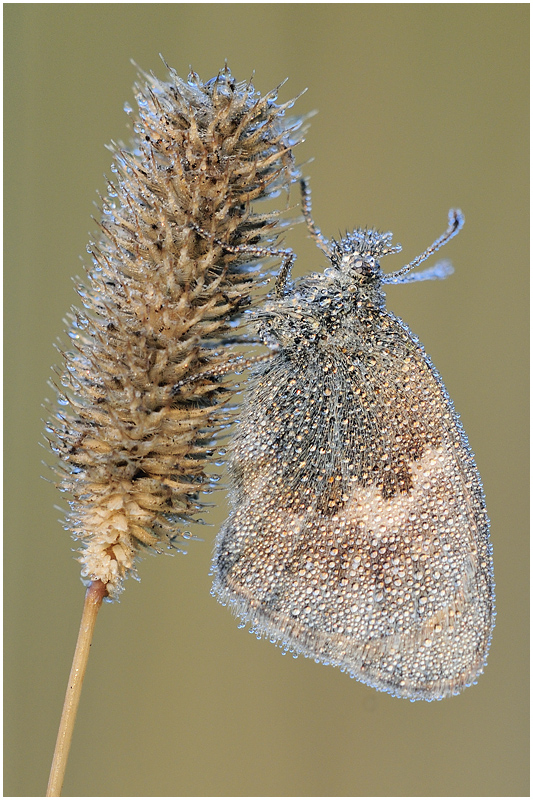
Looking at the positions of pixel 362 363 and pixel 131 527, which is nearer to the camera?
pixel 131 527

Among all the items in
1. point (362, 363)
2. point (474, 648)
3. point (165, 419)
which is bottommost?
point (474, 648)

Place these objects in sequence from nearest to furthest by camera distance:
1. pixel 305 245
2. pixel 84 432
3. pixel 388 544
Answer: pixel 84 432
pixel 388 544
pixel 305 245

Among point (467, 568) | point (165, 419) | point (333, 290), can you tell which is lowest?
point (467, 568)

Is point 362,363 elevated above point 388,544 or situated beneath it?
elevated above

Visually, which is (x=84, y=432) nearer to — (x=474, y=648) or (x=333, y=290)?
(x=333, y=290)

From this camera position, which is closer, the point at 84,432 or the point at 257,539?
the point at 84,432

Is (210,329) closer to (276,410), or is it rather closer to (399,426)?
(276,410)

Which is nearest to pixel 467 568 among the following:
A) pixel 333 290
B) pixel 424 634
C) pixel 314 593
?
pixel 424 634

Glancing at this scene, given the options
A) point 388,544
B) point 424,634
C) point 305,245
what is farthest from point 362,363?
point 305,245

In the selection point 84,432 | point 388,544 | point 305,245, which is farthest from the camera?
point 305,245
